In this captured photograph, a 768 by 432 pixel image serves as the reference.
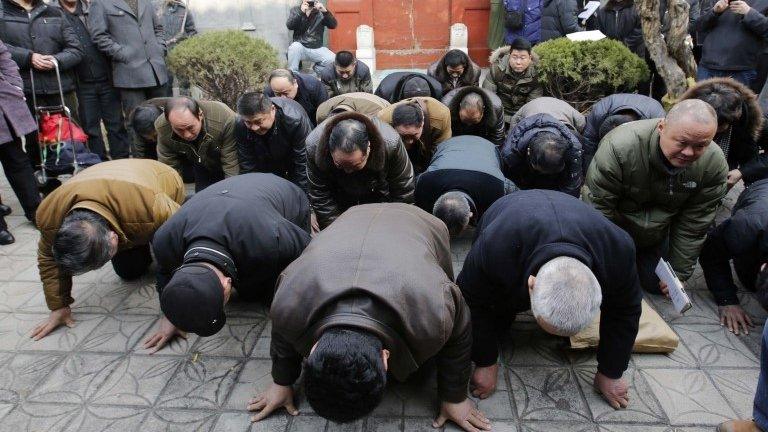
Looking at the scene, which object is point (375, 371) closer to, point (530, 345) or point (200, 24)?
point (530, 345)

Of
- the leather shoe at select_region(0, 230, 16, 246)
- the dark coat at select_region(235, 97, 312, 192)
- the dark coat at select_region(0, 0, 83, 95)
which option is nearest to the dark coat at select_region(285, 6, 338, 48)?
the dark coat at select_region(0, 0, 83, 95)

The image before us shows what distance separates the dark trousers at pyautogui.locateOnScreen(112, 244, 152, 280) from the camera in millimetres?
4070

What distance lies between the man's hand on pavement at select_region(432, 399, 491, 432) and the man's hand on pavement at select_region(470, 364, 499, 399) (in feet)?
0.63

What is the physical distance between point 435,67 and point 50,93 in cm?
383

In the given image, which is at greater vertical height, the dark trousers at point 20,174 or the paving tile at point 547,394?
the dark trousers at point 20,174

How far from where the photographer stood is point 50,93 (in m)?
5.43

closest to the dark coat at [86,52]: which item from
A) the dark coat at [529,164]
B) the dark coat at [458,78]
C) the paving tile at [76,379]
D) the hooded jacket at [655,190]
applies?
the dark coat at [458,78]

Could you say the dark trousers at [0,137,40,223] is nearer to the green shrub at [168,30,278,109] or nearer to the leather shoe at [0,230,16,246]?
the leather shoe at [0,230,16,246]

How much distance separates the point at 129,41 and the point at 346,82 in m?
2.35

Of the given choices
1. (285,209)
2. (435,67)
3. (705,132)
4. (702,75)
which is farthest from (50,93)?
(702,75)

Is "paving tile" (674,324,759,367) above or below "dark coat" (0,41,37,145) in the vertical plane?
below

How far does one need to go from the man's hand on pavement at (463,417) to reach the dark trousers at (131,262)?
8.37 feet

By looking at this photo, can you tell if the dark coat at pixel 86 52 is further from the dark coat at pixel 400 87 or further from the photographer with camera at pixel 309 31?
the dark coat at pixel 400 87

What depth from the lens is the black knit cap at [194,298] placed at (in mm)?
2604
